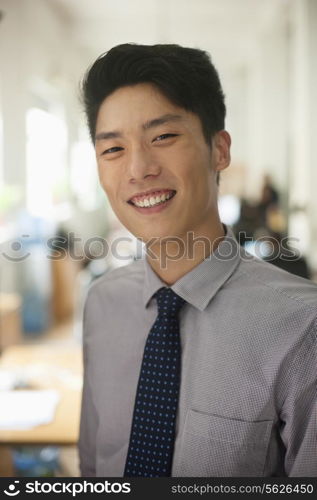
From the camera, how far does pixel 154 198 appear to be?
81cm

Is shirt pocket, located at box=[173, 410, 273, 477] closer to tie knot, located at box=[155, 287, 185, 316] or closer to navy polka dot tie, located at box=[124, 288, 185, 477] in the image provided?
navy polka dot tie, located at box=[124, 288, 185, 477]

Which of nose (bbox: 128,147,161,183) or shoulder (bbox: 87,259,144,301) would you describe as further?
shoulder (bbox: 87,259,144,301)

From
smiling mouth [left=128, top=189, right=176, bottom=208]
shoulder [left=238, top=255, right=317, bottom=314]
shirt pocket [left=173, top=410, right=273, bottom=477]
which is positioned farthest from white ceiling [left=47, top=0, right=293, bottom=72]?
shirt pocket [left=173, top=410, right=273, bottom=477]

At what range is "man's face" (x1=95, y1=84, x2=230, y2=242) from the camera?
0.79 metres

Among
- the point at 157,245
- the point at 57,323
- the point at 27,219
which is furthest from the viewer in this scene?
the point at 57,323

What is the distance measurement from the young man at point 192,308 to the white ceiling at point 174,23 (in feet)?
0.31

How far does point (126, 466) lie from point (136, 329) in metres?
0.24

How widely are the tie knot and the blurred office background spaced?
0.21 m

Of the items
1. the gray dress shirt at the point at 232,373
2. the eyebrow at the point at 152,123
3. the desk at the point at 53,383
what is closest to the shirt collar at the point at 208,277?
the gray dress shirt at the point at 232,373

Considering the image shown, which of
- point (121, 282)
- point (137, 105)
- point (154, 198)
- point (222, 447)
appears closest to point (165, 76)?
point (137, 105)

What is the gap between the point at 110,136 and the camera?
80 cm

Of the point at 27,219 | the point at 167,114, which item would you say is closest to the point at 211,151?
the point at 167,114

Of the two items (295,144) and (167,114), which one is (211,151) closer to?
(167,114)

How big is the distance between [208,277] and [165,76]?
332 mm
